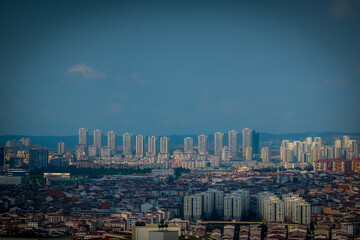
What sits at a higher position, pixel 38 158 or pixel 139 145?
pixel 139 145

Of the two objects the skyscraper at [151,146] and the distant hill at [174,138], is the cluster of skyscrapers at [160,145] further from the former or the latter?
the distant hill at [174,138]

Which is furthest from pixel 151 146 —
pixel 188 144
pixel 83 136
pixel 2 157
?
pixel 2 157

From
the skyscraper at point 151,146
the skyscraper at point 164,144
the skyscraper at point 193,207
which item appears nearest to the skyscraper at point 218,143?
the skyscraper at point 164,144

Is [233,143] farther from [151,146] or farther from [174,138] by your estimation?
[151,146]

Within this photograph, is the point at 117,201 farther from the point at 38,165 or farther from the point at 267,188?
the point at 38,165

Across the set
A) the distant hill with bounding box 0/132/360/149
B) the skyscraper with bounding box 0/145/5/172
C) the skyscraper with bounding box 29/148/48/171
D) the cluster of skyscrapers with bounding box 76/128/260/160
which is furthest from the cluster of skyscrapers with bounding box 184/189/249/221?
the cluster of skyscrapers with bounding box 76/128/260/160

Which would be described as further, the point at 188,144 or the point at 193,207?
the point at 188,144
